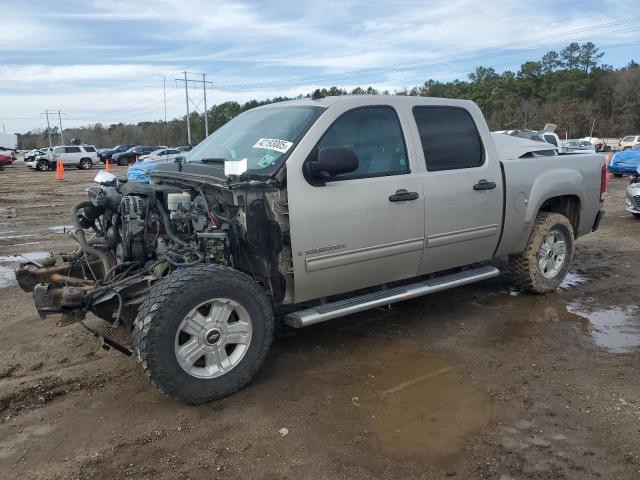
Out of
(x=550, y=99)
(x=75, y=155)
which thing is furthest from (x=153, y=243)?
(x=550, y=99)

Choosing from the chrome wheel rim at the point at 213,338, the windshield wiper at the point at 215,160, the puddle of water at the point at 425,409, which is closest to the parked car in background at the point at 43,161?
the windshield wiper at the point at 215,160

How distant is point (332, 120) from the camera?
13.3 feet

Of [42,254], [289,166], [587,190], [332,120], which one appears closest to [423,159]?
[332,120]

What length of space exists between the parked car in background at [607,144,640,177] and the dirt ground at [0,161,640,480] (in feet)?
56.5

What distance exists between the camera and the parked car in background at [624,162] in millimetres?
20078

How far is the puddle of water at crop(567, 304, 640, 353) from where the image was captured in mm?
4535

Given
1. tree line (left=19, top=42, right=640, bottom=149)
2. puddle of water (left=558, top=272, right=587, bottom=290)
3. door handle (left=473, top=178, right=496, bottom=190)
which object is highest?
tree line (left=19, top=42, right=640, bottom=149)

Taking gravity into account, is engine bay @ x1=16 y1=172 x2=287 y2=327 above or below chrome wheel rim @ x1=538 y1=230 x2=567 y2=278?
above

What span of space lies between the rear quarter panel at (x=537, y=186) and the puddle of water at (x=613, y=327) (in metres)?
0.92

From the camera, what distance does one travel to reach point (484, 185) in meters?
4.86

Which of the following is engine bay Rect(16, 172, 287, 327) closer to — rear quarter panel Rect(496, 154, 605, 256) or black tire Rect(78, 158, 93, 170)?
rear quarter panel Rect(496, 154, 605, 256)

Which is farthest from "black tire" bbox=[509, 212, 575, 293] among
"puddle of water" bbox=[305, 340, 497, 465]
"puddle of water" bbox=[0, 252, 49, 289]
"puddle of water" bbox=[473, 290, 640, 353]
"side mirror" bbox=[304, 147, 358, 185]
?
"puddle of water" bbox=[0, 252, 49, 289]

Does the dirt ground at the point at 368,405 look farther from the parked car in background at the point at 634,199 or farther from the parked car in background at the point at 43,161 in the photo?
the parked car in background at the point at 43,161

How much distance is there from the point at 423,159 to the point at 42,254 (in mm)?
6160
